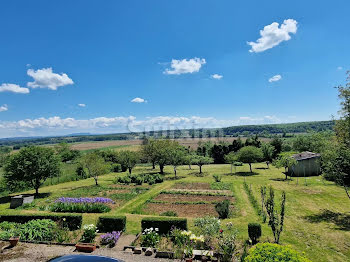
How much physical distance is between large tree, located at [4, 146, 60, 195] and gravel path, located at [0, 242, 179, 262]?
15.3m

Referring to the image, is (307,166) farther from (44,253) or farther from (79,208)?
(44,253)

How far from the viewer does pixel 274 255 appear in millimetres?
5250

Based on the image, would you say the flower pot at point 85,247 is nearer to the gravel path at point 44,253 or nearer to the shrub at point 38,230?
the gravel path at point 44,253

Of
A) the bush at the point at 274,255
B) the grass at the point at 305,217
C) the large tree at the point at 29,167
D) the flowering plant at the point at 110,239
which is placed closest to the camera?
the bush at the point at 274,255

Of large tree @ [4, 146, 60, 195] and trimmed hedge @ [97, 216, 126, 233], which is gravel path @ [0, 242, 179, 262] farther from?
large tree @ [4, 146, 60, 195]

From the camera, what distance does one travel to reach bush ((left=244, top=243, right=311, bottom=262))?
5125 mm

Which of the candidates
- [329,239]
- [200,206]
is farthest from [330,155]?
[200,206]

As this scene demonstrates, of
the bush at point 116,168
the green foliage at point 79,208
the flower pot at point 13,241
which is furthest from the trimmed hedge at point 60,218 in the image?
the bush at point 116,168

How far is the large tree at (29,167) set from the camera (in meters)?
23.5

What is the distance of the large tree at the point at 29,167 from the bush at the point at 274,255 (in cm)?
2583

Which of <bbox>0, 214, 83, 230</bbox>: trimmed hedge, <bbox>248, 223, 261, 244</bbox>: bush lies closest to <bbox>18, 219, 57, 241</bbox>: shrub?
<bbox>0, 214, 83, 230</bbox>: trimmed hedge

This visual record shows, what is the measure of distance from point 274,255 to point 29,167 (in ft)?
87.6

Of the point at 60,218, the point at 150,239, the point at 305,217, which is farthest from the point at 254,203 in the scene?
the point at 60,218

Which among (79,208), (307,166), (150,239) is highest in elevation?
(150,239)
